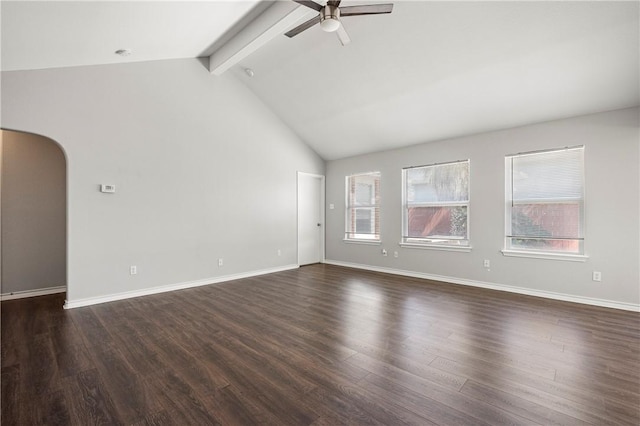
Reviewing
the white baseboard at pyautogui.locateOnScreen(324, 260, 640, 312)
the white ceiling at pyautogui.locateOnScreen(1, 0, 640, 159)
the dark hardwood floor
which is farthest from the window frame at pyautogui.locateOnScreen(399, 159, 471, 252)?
the dark hardwood floor

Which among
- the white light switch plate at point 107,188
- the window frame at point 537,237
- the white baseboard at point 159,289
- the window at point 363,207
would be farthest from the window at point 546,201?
the white light switch plate at point 107,188

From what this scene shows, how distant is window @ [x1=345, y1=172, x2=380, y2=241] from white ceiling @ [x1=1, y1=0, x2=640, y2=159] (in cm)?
155

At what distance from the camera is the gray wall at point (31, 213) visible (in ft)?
13.4

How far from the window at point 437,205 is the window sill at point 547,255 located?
67cm

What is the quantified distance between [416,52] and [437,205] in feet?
8.97

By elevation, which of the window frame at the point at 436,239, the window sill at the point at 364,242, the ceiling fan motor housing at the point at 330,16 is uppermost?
the ceiling fan motor housing at the point at 330,16

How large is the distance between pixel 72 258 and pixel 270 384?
3.32 metres

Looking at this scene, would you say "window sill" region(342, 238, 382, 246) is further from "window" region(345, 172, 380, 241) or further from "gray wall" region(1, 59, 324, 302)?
"gray wall" region(1, 59, 324, 302)

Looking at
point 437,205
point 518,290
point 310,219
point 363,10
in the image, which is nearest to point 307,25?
point 363,10

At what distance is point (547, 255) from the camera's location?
163 inches

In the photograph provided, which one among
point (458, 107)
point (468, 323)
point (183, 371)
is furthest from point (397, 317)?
point (458, 107)

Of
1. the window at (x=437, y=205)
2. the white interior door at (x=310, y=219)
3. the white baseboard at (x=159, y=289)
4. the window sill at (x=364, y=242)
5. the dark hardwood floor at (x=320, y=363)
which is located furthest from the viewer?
the white interior door at (x=310, y=219)

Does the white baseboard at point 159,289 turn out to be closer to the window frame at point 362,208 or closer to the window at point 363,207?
the window frame at point 362,208

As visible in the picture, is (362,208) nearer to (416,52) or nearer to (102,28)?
(416,52)
